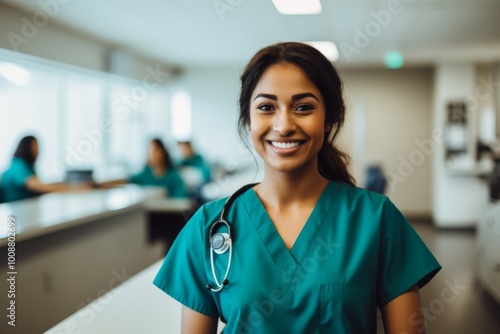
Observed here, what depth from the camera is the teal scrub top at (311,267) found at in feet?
3.81

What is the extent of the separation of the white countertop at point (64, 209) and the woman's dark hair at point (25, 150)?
1.17ft

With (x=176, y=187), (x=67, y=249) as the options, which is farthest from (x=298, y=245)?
(x=176, y=187)

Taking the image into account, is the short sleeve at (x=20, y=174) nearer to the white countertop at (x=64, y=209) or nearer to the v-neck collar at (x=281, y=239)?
the white countertop at (x=64, y=209)

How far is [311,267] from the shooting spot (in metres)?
1.20

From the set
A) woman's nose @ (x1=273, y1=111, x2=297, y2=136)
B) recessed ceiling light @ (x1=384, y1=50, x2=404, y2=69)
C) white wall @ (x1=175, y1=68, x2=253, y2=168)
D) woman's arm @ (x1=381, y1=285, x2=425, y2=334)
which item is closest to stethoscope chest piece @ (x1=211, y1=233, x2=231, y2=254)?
woman's nose @ (x1=273, y1=111, x2=297, y2=136)

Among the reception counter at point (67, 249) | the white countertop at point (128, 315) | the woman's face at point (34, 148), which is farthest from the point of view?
the woman's face at point (34, 148)

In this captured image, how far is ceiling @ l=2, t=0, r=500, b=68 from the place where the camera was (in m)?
4.34

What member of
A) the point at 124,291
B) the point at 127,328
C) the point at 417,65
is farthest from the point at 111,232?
the point at 417,65

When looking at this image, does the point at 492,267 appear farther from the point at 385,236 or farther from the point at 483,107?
the point at 483,107

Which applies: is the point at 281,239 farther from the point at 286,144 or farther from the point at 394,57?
the point at 394,57

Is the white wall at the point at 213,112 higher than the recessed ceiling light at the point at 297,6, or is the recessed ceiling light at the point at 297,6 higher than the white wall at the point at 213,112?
the recessed ceiling light at the point at 297,6

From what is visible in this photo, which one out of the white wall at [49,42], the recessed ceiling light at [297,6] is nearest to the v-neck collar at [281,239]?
the recessed ceiling light at [297,6]

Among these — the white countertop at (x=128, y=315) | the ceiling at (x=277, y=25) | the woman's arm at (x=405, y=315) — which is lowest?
the white countertop at (x=128, y=315)

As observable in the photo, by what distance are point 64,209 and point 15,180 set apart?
114 cm
